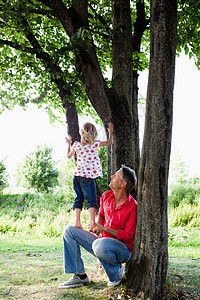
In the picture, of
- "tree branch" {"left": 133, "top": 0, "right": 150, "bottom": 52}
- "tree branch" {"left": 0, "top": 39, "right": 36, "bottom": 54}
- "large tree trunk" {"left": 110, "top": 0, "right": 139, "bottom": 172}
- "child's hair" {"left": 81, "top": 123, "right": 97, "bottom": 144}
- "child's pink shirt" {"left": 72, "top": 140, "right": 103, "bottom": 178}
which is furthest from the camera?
"tree branch" {"left": 0, "top": 39, "right": 36, "bottom": 54}

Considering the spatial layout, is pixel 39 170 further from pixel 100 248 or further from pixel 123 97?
pixel 100 248

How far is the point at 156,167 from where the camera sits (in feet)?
11.0

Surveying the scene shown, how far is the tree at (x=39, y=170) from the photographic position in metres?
17.1

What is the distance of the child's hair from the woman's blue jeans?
1313 millimetres

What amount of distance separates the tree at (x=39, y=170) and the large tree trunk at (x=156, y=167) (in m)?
13.9

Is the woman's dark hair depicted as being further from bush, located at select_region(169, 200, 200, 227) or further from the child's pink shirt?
bush, located at select_region(169, 200, 200, 227)

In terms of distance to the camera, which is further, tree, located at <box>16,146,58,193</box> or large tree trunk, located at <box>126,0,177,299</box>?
tree, located at <box>16,146,58,193</box>

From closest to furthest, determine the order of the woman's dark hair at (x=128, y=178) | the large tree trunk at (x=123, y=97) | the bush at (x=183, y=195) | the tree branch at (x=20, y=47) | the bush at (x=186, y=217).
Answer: the woman's dark hair at (x=128, y=178), the large tree trunk at (x=123, y=97), the tree branch at (x=20, y=47), the bush at (x=186, y=217), the bush at (x=183, y=195)

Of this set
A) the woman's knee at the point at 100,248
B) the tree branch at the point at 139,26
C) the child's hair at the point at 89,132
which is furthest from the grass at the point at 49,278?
the tree branch at the point at 139,26

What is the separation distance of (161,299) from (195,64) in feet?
15.2

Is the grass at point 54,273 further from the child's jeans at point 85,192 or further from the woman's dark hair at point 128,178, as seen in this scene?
the woman's dark hair at point 128,178

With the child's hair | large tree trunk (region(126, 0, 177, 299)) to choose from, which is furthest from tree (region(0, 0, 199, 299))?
the child's hair

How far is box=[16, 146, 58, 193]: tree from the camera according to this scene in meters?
17.1

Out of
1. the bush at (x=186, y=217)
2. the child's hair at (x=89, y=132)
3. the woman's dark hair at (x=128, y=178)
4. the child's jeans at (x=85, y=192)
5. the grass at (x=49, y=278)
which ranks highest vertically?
the child's hair at (x=89, y=132)
